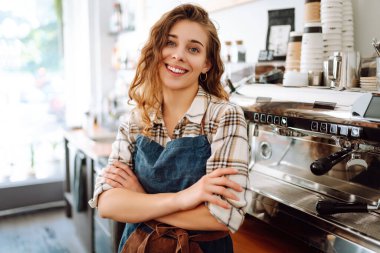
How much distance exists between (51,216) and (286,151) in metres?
2.90

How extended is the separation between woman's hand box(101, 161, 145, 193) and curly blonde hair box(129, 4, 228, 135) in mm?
138

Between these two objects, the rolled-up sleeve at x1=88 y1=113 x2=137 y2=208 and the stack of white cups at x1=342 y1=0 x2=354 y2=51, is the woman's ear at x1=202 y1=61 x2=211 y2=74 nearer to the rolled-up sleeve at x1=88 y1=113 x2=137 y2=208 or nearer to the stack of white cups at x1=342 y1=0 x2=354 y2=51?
the rolled-up sleeve at x1=88 y1=113 x2=137 y2=208

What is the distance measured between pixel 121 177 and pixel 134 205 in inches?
4.5

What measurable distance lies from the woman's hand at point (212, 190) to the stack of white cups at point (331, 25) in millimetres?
710

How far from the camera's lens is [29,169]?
3.73m

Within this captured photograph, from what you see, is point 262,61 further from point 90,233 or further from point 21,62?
point 21,62

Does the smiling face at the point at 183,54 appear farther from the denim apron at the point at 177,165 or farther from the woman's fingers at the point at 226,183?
the woman's fingers at the point at 226,183

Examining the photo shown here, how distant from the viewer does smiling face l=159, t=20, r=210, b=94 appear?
1108 millimetres

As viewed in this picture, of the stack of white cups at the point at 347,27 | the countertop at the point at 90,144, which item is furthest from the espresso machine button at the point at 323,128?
the countertop at the point at 90,144

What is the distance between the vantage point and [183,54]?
1.10 meters

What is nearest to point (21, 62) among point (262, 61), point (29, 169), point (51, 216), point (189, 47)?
point (29, 169)

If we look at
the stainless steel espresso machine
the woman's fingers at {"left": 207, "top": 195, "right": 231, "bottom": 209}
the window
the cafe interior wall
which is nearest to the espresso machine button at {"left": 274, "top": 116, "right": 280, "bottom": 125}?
the stainless steel espresso machine

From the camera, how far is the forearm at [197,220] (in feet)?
3.27

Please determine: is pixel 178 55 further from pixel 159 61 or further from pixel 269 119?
pixel 269 119
